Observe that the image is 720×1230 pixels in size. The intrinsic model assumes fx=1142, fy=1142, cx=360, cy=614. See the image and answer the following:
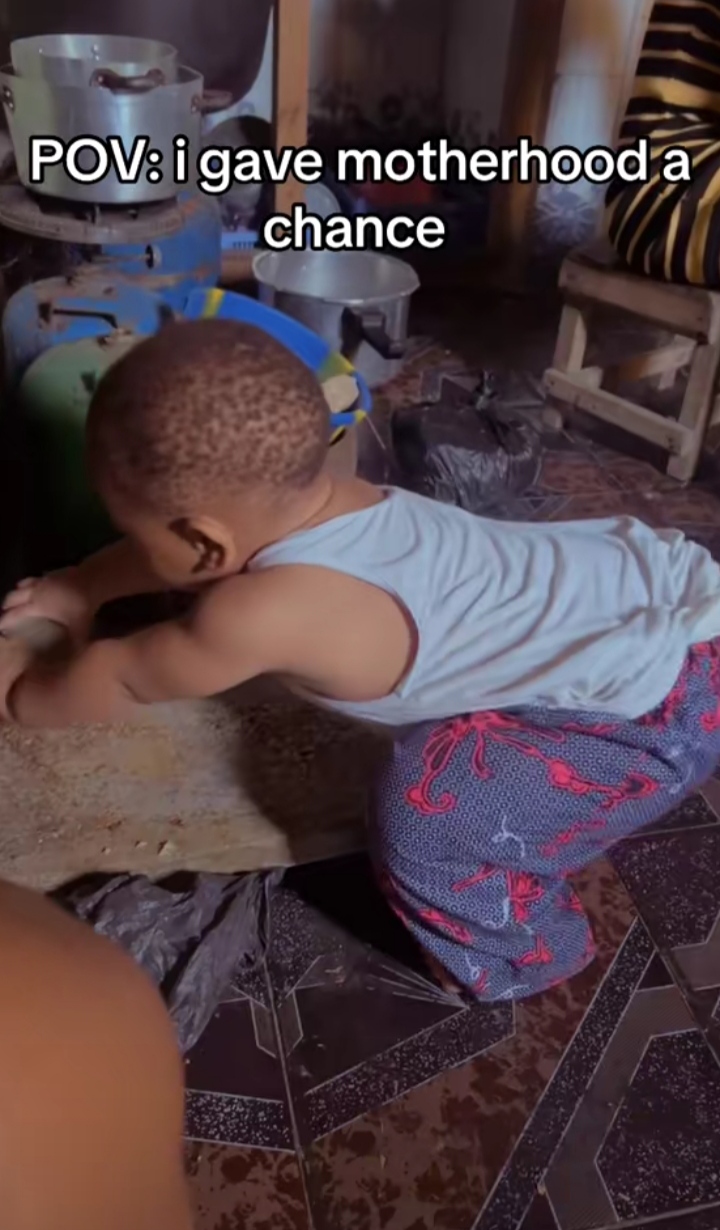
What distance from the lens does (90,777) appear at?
3.52 ft

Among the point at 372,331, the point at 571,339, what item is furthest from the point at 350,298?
the point at 571,339

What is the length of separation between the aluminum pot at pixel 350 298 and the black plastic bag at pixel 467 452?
149 millimetres

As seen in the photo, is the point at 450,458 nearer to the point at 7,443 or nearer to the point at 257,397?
the point at 7,443

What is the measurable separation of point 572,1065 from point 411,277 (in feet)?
4.43

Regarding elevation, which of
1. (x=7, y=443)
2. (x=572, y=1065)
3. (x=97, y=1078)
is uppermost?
(x=97, y=1078)

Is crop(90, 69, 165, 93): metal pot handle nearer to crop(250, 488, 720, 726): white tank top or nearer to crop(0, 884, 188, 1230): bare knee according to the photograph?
crop(250, 488, 720, 726): white tank top

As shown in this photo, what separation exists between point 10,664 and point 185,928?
0.28 metres

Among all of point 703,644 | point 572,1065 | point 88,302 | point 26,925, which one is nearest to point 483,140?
point 88,302

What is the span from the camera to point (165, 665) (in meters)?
0.85

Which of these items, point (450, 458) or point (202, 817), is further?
point (450, 458)

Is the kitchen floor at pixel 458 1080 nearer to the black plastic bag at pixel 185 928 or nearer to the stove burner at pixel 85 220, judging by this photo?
the black plastic bag at pixel 185 928

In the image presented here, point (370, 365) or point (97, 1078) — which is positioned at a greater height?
point (97, 1078)

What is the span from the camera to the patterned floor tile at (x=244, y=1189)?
854 millimetres

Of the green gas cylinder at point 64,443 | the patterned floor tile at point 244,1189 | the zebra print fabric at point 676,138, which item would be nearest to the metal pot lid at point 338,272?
the zebra print fabric at point 676,138
